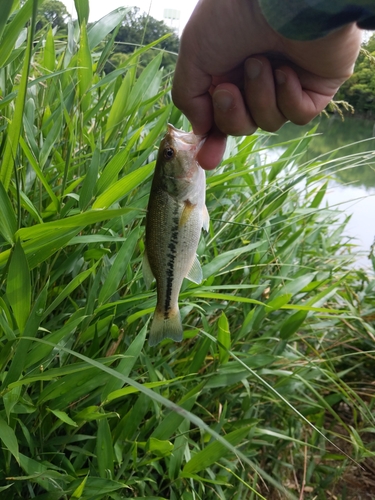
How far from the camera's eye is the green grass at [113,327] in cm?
105

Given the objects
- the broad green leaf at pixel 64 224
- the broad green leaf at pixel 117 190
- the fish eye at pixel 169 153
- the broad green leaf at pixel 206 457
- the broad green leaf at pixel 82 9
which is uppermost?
the broad green leaf at pixel 82 9

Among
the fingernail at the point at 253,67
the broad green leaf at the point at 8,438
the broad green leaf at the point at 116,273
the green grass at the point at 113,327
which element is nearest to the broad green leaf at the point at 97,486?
the green grass at the point at 113,327

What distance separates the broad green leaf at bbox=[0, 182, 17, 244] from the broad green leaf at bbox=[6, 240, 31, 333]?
87mm

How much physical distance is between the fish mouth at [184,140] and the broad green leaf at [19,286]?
543 millimetres

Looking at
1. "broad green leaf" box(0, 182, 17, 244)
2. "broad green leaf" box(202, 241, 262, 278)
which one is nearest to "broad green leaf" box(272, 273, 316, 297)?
"broad green leaf" box(202, 241, 262, 278)

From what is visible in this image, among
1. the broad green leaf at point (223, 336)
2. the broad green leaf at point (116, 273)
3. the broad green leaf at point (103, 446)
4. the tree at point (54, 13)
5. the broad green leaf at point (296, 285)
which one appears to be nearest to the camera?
the broad green leaf at point (103, 446)

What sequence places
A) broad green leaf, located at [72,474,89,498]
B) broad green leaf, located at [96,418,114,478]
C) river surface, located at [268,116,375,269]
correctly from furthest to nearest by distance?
river surface, located at [268,116,375,269], broad green leaf, located at [96,418,114,478], broad green leaf, located at [72,474,89,498]

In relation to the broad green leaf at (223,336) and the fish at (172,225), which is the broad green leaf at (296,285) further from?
the fish at (172,225)

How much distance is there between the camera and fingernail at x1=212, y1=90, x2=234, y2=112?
119 centimetres

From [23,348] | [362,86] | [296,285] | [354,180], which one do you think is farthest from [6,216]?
[354,180]

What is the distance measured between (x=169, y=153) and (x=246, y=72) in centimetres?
29

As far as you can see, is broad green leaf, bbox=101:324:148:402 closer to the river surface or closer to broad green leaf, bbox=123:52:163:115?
broad green leaf, bbox=123:52:163:115

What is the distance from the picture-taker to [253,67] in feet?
3.90

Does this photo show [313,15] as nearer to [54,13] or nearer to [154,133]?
[154,133]
